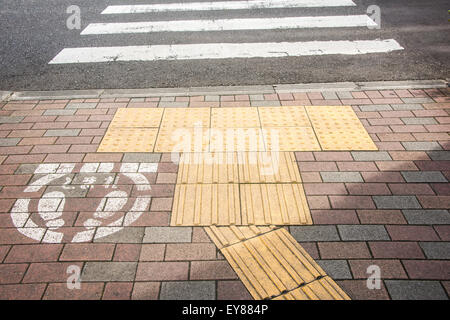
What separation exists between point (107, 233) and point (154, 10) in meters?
7.36

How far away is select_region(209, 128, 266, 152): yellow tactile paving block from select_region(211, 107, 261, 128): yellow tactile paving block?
11 cm

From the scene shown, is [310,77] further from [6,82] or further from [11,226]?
[6,82]

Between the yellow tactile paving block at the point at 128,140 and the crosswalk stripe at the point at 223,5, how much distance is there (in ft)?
17.9

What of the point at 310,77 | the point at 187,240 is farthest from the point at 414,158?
the point at 187,240

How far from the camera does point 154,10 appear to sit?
9008mm

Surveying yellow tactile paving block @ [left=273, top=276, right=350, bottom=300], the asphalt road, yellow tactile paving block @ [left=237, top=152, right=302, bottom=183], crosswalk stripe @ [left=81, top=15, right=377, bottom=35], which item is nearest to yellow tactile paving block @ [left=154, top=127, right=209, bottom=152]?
yellow tactile paving block @ [left=237, top=152, right=302, bottom=183]

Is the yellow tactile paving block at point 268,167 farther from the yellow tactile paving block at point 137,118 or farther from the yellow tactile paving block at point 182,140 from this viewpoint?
the yellow tactile paving block at point 137,118

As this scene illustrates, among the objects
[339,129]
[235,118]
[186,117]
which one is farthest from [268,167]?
[186,117]

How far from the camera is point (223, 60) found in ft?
21.7

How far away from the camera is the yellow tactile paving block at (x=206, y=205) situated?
339 centimetres

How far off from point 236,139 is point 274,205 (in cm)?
127

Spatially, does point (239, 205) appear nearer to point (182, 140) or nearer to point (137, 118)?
point (182, 140)

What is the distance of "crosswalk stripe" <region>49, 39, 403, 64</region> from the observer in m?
6.75

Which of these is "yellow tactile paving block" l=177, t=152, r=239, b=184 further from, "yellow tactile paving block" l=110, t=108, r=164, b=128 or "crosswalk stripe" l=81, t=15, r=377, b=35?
"crosswalk stripe" l=81, t=15, r=377, b=35
